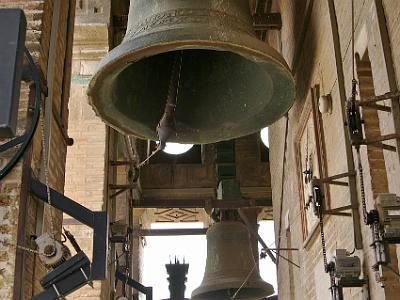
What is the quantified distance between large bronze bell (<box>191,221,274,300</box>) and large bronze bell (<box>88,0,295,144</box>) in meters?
2.60

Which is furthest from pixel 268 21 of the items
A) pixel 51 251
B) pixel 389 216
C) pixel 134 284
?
pixel 389 216

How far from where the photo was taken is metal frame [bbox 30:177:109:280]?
3.73 metres

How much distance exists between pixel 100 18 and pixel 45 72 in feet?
10.7

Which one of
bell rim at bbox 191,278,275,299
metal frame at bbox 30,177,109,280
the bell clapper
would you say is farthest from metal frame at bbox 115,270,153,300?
the bell clapper

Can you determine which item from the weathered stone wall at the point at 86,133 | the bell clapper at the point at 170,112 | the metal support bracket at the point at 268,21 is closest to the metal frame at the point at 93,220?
the bell clapper at the point at 170,112

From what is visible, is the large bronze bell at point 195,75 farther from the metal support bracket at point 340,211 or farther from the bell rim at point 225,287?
the bell rim at point 225,287

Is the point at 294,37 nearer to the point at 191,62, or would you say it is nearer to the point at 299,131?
the point at 299,131

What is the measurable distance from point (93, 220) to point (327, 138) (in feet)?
6.89

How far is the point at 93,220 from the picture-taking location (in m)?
3.93

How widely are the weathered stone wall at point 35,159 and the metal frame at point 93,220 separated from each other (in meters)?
0.09

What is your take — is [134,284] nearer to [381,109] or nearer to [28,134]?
[28,134]

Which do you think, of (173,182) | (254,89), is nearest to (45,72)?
(254,89)

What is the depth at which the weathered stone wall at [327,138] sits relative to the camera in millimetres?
3934

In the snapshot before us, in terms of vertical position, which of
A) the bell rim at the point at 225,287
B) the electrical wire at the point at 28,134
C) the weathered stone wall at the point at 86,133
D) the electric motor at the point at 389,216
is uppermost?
the weathered stone wall at the point at 86,133
